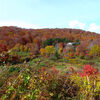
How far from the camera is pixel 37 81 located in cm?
160

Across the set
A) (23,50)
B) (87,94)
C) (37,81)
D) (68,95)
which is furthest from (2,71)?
(23,50)

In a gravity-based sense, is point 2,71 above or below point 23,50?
above

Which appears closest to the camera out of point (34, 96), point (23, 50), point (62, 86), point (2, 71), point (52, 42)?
point (34, 96)

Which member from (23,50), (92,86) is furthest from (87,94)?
(23,50)

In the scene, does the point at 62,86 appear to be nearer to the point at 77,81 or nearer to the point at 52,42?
the point at 77,81

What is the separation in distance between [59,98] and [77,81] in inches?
20.4

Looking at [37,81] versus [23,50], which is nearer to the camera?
[37,81]

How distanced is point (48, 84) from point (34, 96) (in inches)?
14.7

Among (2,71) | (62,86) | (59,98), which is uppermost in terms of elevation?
(2,71)

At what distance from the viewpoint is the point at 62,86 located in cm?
176

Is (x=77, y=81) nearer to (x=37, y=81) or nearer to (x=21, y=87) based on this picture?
(x=37, y=81)

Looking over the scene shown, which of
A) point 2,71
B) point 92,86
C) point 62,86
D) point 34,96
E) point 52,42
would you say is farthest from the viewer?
point 52,42

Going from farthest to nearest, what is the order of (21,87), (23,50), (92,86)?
(23,50)
(92,86)
(21,87)

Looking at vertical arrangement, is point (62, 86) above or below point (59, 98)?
above
